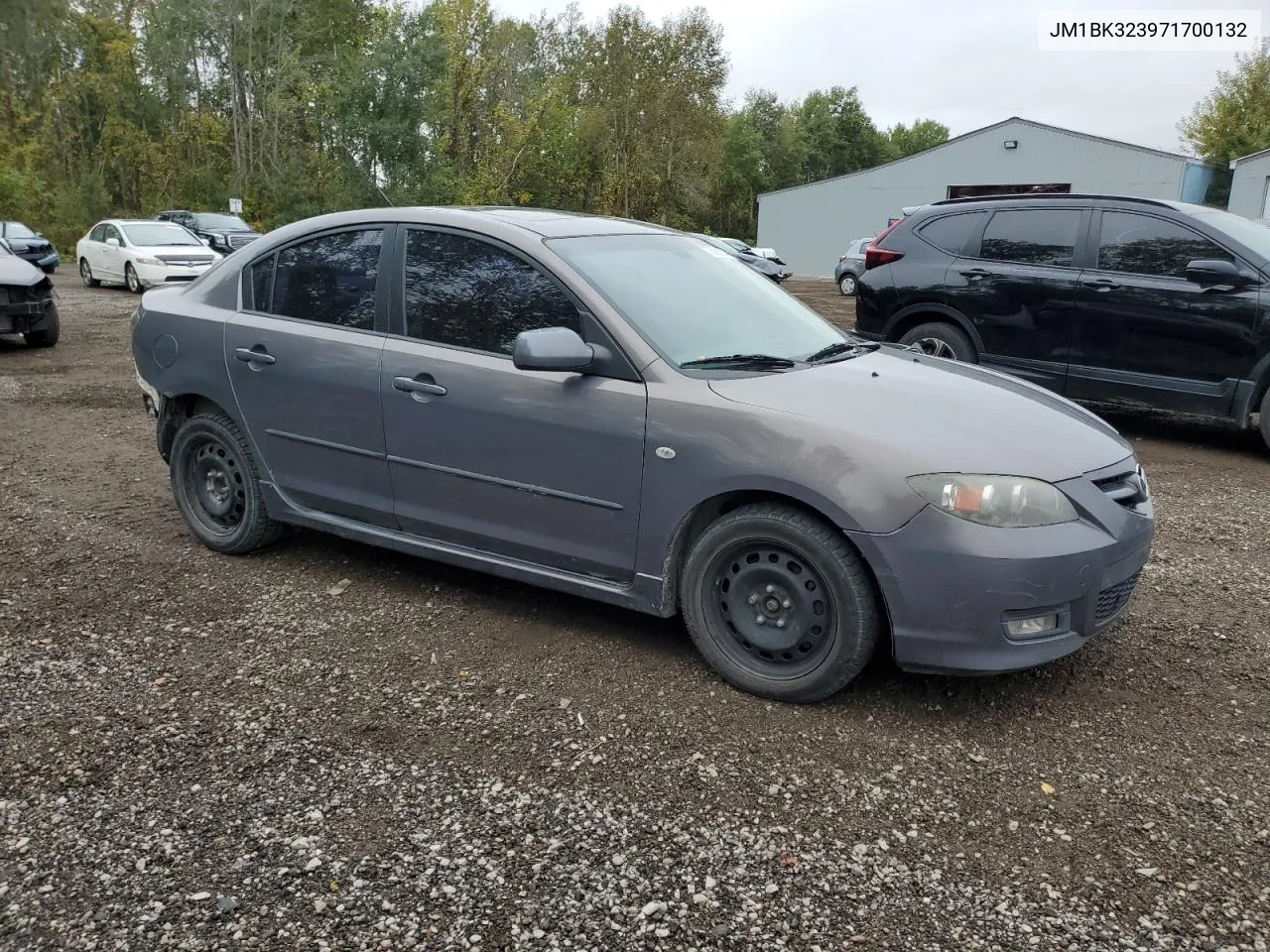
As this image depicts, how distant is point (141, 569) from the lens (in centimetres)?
475

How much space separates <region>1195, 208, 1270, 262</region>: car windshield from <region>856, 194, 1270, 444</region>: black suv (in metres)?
0.02

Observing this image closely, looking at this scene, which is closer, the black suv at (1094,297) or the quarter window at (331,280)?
the quarter window at (331,280)

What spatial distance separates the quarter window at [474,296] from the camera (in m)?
3.87

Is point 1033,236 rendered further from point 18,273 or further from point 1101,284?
point 18,273

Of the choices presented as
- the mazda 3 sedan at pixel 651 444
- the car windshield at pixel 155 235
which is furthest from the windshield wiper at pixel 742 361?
the car windshield at pixel 155 235

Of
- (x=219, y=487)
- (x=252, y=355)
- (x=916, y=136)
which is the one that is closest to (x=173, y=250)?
(x=219, y=487)

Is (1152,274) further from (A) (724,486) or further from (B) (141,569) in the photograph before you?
(B) (141,569)

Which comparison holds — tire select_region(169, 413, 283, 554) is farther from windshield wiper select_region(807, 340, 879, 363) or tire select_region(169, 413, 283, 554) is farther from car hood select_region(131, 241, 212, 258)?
car hood select_region(131, 241, 212, 258)

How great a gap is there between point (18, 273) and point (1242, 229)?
1246 centimetres

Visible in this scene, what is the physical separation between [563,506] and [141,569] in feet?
7.62

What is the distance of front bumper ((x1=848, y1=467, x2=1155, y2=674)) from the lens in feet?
10.3

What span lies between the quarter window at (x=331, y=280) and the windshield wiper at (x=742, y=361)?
58.9 inches

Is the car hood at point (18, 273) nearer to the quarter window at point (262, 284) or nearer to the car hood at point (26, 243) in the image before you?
the quarter window at point (262, 284)

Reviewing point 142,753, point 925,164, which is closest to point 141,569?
point 142,753
